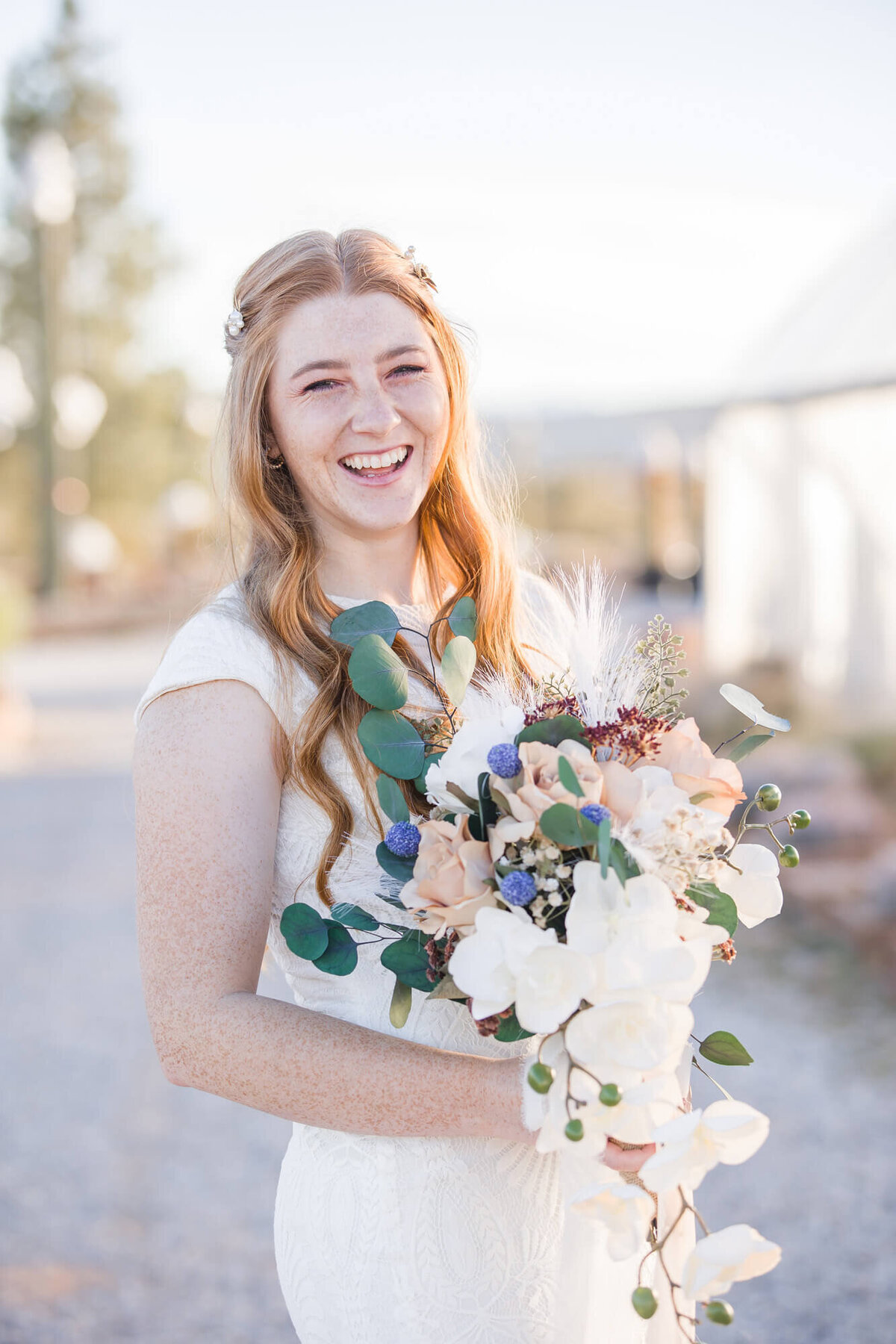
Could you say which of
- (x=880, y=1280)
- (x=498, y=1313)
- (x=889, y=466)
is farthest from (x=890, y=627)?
(x=498, y=1313)

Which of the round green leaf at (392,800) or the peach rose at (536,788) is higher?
the peach rose at (536,788)

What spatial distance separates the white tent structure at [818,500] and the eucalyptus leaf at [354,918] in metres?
7.52

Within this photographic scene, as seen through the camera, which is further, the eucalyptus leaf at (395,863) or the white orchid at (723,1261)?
the eucalyptus leaf at (395,863)

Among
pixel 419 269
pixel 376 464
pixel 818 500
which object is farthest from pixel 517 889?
pixel 818 500

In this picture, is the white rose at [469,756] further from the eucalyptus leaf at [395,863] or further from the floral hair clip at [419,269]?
the floral hair clip at [419,269]

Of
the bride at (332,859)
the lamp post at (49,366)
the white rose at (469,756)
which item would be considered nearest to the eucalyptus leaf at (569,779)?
the white rose at (469,756)

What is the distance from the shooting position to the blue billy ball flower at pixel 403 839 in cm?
132

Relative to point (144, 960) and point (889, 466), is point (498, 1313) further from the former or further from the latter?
point (889, 466)

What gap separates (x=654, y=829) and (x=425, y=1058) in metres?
0.42

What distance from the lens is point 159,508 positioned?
26594 millimetres

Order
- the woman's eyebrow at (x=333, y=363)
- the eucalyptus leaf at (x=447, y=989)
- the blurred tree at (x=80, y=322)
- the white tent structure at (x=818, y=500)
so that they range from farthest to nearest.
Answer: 1. the blurred tree at (x=80, y=322)
2. the white tent structure at (x=818, y=500)
3. the woman's eyebrow at (x=333, y=363)
4. the eucalyptus leaf at (x=447, y=989)

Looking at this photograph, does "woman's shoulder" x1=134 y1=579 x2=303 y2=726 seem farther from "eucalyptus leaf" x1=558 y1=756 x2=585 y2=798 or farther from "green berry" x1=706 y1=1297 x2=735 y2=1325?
"green berry" x1=706 y1=1297 x2=735 y2=1325

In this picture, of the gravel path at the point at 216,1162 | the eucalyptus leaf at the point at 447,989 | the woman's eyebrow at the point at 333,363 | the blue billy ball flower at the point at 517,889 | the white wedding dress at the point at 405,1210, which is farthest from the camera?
the gravel path at the point at 216,1162

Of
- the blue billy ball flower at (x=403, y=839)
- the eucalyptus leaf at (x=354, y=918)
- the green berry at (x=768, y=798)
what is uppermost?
the green berry at (x=768, y=798)
